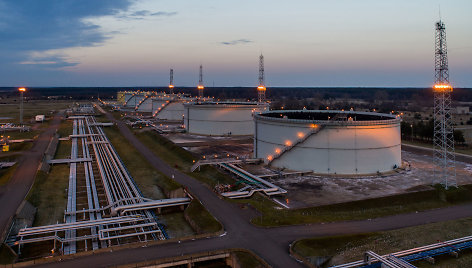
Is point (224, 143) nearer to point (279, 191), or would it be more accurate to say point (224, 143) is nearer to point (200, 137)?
point (200, 137)

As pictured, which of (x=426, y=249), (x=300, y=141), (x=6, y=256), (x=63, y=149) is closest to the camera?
(x=6, y=256)

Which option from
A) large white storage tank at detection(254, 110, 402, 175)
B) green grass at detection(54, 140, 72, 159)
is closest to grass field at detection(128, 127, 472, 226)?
large white storage tank at detection(254, 110, 402, 175)

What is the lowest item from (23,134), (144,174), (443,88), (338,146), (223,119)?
(144,174)

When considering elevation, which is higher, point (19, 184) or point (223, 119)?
point (223, 119)

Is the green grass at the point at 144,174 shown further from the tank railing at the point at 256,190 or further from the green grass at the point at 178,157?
the tank railing at the point at 256,190

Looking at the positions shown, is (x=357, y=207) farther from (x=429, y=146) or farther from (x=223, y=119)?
(x=223, y=119)

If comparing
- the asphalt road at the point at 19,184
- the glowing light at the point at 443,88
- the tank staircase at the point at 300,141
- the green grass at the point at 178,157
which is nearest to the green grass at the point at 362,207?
the green grass at the point at 178,157

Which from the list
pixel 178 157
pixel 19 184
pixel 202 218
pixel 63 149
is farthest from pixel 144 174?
pixel 63 149

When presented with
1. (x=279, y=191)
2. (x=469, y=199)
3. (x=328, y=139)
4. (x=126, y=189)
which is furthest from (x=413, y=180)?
(x=126, y=189)
